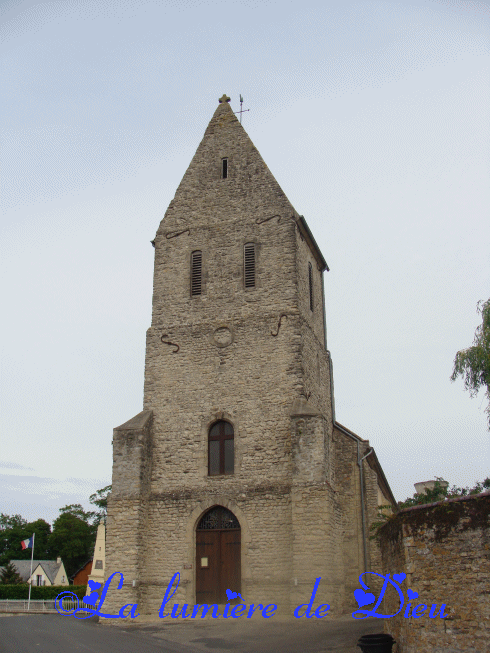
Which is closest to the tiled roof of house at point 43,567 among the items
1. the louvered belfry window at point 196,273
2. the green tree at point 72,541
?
the green tree at point 72,541

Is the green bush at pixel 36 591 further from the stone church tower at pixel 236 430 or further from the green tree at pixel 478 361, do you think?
the green tree at pixel 478 361

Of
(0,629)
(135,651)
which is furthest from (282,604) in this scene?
(0,629)

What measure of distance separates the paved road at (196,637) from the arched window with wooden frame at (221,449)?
415 centimetres

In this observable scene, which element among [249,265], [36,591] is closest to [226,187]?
[249,265]

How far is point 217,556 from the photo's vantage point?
57.3ft

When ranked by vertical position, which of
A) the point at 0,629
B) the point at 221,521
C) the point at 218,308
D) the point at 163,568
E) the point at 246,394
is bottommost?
the point at 0,629

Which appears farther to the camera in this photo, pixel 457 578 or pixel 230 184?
pixel 230 184

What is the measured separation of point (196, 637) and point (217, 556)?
3.79m

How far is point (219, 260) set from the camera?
20.9 meters

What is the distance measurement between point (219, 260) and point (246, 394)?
4.90m

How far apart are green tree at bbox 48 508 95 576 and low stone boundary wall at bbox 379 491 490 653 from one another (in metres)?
56.4

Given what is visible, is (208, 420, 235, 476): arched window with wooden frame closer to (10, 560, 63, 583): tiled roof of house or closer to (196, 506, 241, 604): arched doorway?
(196, 506, 241, 604): arched doorway

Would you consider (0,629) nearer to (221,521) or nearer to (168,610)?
(168,610)

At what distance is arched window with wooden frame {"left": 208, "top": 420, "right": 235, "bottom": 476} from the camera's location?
18.3 metres
